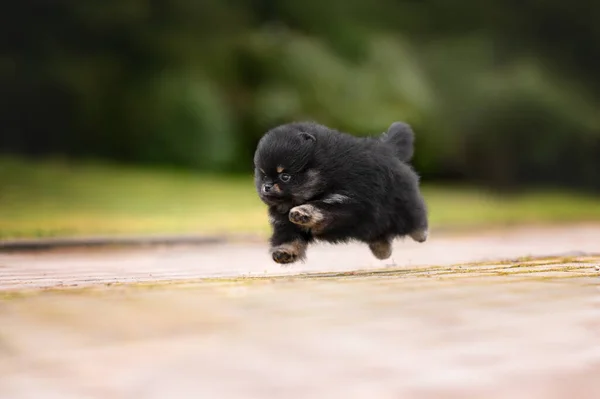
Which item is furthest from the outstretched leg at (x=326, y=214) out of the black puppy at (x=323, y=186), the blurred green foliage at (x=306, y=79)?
the blurred green foliage at (x=306, y=79)

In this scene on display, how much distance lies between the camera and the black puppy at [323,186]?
6.77 feet

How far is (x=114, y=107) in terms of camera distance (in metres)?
6.00

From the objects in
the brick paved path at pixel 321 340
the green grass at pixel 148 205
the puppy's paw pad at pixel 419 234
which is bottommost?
the brick paved path at pixel 321 340

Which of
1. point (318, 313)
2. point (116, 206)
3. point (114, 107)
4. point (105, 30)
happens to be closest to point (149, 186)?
point (116, 206)

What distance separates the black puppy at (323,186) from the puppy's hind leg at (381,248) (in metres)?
0.09

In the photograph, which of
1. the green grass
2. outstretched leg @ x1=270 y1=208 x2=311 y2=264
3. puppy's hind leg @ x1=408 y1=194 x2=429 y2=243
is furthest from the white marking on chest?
the green grass

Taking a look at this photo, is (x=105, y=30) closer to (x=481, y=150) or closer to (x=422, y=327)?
(x=481, y=150)

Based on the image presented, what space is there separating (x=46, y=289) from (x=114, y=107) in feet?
14.4

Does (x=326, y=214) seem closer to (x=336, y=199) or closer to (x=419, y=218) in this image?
(x=336, y=199)

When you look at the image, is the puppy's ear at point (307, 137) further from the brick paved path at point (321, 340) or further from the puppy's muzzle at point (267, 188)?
the brick paved path at point (321, 340)

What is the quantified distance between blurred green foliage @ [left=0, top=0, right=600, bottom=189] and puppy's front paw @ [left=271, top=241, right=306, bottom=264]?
3806mm

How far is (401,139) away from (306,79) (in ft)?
12.5

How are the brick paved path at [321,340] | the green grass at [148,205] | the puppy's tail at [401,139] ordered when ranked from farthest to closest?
the green grass at [148,205] < the puppy's tail at [401,139] < the brick paved path at [321,340]

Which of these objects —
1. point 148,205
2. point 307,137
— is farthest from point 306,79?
point 307,137
